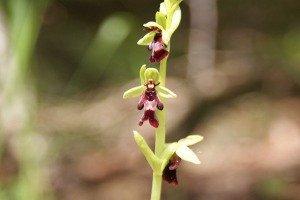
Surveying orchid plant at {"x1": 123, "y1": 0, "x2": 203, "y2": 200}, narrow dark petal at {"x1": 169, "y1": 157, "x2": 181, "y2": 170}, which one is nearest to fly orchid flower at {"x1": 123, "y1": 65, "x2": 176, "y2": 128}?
orchid plant at {"x1": 123, "y1": 0, "x2": 203, "y2": 200}

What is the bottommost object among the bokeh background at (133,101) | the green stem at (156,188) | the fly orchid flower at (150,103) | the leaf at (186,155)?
the green stem at (156,188)

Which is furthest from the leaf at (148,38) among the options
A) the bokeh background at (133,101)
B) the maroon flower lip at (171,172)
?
the bokeh background at (133,101)

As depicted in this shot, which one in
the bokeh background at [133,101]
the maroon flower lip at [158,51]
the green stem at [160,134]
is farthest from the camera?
the bokeh background at [133,101]

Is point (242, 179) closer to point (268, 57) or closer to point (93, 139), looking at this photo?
point (93, 139)

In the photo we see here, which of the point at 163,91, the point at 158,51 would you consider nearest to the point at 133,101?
the point at 163,91

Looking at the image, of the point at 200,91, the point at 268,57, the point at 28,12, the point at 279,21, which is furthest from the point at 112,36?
the point at 279,21

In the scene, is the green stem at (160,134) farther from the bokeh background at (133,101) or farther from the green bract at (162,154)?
the bokeh background at (133,101)

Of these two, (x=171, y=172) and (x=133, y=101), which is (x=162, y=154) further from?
(x=133, y=101)
